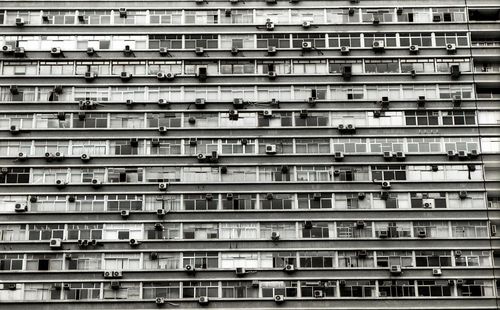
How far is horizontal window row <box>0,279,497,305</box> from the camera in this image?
39.9 metres

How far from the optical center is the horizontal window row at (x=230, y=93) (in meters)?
43.3

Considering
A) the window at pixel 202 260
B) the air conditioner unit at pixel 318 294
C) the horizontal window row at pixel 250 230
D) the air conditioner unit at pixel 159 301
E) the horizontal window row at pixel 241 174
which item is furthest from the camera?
the horizontal window row at pixel 241 174

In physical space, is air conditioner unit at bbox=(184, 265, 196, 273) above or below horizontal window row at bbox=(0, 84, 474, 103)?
below

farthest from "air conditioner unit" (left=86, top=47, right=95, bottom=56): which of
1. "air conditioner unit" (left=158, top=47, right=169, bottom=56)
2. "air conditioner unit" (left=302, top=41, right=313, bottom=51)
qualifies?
"air conditioner unit" (left=302, top=41, right=313, bottom=51)

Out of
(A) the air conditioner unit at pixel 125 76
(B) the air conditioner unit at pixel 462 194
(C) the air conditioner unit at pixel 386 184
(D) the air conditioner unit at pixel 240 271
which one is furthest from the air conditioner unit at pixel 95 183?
(B) the air conditioner unit at pixel 462 194

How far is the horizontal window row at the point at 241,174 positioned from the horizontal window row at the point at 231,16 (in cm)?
740

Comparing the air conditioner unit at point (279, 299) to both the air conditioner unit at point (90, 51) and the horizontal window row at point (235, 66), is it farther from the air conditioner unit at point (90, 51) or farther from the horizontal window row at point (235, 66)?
the air conditioner unit at point (90, 51)

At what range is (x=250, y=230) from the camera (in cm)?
4112

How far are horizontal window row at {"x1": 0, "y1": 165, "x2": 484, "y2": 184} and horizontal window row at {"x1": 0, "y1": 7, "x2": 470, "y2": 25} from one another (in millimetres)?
7404

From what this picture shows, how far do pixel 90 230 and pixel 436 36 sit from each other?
1904 centimetres

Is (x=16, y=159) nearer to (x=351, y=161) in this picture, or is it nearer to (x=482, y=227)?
(x=351, y=161)

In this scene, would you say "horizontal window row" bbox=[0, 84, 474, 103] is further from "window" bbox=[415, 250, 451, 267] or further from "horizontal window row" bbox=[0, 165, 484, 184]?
"window" bbox=[415, 250, 451, 267]

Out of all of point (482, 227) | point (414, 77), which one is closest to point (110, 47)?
point (414, 77)

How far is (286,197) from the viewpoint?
4162 centimetres
